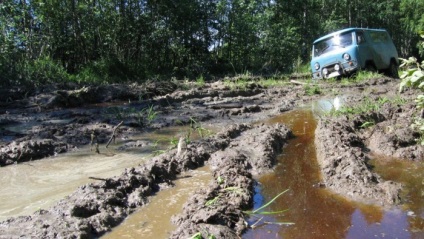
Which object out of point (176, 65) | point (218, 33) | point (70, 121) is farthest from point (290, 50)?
point (70, 121)

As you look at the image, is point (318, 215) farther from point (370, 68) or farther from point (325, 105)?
point (370, 68)

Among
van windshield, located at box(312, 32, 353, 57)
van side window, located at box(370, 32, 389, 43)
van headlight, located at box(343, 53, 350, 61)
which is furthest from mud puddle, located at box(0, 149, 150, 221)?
van side window, located at box(370, 32, 389, 43)

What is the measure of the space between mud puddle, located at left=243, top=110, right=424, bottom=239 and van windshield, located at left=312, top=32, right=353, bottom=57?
923 centimetres

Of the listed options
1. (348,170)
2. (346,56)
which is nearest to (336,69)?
(346,56)

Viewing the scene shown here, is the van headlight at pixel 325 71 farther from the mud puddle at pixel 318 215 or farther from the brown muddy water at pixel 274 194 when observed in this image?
the mud puddle at pixel 318 215

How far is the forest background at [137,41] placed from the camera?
13.3m

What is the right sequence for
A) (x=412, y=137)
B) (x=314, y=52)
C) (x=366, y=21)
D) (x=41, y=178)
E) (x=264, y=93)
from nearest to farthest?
1. (x=41, y=178)
2. (x=412, y=137)
3. (x=264, y=93)
4. (x=314, y=52)
5. (x=366, y=21)

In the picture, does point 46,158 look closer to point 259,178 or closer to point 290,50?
point 259,178

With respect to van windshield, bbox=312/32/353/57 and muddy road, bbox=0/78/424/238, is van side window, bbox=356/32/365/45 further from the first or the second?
muddy road, bbox=0/78/424/238

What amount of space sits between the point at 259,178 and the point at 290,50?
56.4 feet

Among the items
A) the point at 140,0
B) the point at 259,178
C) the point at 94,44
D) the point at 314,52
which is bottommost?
the point at 259,178

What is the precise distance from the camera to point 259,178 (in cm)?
402

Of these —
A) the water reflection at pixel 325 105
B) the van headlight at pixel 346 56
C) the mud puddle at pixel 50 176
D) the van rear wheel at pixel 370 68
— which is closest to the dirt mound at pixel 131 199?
the mud puddle at pixel 50 176

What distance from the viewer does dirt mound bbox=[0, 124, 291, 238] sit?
111 inches
